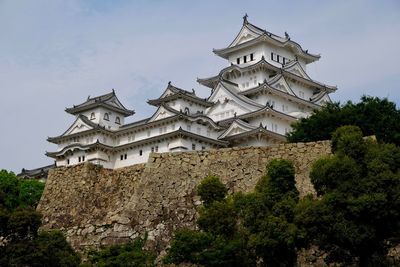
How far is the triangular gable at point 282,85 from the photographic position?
53031 mm

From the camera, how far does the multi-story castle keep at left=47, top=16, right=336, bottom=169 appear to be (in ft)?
165

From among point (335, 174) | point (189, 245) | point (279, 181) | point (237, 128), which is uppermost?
point (237, 128)

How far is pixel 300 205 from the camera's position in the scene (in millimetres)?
16781

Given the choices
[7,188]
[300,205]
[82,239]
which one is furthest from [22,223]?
[7,188]

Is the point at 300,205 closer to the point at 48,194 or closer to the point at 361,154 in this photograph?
the point at 361,154

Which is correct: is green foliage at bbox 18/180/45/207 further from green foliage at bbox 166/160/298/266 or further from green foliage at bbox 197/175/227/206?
green foliage at bbox 166/160/298/266

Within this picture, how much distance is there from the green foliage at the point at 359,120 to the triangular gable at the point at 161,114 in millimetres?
21243

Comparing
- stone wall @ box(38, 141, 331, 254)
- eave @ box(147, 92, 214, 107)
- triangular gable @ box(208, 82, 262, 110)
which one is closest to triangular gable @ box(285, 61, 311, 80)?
triangular gable @ box(208, 82, 262, 110)

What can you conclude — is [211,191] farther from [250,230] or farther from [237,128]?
[237,128]

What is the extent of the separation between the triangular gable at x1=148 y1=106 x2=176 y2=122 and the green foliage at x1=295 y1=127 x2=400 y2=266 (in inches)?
1386

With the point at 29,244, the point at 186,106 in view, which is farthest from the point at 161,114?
the point at 29,244

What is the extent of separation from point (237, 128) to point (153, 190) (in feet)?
90.4

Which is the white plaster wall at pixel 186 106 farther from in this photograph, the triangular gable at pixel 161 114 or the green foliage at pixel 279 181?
the green foliage at pixel 279 181

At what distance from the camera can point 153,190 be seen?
21922 millimetres
